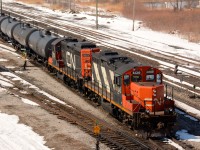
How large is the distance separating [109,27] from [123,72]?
5190cm

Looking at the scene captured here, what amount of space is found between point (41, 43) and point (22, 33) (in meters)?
6.63

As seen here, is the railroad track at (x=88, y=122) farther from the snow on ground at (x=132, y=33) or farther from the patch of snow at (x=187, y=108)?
the snow on ground at (x=132, y=33)

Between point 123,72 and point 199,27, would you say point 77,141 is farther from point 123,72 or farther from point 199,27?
point 199,27

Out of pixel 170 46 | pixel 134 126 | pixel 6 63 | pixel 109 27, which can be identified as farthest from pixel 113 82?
pixel 109 27

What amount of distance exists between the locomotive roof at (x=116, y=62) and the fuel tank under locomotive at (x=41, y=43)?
35.4 ft

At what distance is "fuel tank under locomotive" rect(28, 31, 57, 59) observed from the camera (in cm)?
3659

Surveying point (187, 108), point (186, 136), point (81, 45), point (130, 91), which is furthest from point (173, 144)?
point (81, 45)

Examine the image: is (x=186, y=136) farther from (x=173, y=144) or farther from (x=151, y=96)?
(x=151, y=96)

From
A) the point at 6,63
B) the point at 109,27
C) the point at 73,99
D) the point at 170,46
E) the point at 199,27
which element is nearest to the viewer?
the point at 73,99

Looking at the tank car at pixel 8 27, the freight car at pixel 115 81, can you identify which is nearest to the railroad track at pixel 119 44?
the tank car at pixel 8 27

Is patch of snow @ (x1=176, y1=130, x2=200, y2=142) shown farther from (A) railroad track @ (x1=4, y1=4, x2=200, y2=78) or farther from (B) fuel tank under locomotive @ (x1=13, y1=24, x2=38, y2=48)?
(B) fuel tank under locomotive @ (x1=13, y1=24, x2=38, y2=48)

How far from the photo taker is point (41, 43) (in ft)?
124

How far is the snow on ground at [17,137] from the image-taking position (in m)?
20.0

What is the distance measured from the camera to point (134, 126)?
21.2 metres
